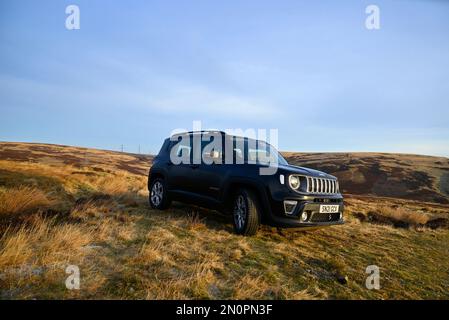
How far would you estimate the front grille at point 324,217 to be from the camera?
5.60 metres

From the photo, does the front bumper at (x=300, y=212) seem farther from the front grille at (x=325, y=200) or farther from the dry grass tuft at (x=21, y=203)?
the dry grass tuft at (x=21, y=203)

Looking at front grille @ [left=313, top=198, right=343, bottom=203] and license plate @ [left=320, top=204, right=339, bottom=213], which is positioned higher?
front grille @ [left=313, top=198, right=343, bottom=203]

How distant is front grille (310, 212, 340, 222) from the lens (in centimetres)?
560

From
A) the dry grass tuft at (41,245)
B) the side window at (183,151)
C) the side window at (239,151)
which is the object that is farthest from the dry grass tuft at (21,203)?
the side window at (239,151)

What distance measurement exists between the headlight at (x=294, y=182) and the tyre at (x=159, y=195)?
11.7 ft

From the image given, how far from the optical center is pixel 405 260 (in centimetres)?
578

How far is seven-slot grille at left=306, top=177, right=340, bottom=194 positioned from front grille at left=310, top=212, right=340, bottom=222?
0.41m

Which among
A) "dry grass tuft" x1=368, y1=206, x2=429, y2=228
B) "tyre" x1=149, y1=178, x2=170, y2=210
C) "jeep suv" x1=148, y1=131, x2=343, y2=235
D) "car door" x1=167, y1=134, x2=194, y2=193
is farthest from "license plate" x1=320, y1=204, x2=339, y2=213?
"dry grass tuft" x1=368, y1=206, x2=429, y2=228

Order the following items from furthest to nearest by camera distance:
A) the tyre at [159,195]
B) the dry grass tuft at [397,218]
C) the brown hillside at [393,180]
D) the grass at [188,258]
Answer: the brown hillside at [393,180] → the dry grass tuft at [397,218] → the tyre at [159,195] → the grass at [188,258]

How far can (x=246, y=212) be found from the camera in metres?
5.69

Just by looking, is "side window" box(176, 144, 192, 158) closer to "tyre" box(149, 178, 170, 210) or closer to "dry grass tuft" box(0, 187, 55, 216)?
"tyre" box(149, 178, 170, 210)

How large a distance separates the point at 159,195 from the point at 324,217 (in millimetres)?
4280
